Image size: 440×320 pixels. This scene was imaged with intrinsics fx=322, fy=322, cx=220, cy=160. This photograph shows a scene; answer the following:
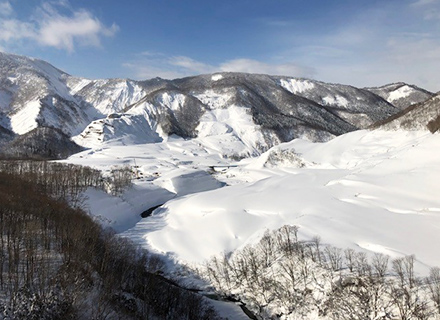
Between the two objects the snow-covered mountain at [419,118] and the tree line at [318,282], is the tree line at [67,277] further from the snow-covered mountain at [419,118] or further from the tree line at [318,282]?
the snow-covered mountain at [419,118]

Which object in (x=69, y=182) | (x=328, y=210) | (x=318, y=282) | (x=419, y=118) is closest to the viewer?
(x=318, y=282)

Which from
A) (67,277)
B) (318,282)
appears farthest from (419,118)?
(67,277)

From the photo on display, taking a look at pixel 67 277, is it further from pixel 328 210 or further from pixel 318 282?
pixel 328 210

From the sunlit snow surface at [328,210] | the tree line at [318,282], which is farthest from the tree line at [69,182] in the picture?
the tree line at [318,282]

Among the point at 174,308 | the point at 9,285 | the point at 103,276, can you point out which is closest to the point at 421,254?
the point at 174,308

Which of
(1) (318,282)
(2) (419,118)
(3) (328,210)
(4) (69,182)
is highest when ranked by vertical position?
(2) (419,118)

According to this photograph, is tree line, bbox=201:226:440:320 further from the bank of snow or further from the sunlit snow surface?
the bank of snow

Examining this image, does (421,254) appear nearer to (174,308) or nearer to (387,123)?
(174,308)

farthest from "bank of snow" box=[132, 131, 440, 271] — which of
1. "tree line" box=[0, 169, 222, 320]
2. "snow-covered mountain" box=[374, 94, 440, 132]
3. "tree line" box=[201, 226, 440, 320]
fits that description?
"snow-covered mountain" box=[374, 94, 440, 132]
